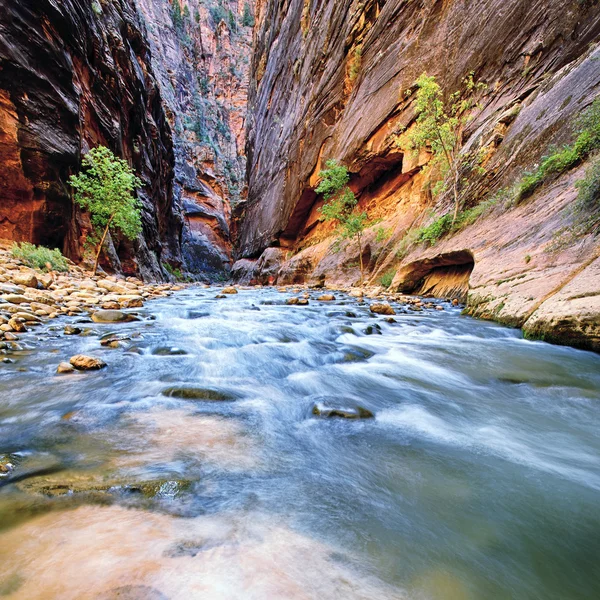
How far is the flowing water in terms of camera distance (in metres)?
0.88

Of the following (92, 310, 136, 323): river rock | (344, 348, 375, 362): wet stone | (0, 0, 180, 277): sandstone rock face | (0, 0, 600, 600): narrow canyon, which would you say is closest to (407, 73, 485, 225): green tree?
(0, 0, 600, 600): narrow canyon

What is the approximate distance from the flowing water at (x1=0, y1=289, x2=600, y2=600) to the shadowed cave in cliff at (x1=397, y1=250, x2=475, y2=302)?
Answer: 16.0 feet

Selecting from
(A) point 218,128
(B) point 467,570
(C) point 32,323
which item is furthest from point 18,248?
(A) point 218,128

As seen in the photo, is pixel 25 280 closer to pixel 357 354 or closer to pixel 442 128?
pixel 357 354

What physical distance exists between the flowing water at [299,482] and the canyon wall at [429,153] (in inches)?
76.8

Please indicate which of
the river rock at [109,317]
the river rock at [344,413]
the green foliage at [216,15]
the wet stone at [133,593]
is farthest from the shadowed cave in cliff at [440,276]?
the green foliage at [216,15]

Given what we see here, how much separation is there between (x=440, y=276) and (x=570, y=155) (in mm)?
3800

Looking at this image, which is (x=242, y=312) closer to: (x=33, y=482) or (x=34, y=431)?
(x=34, y=431)

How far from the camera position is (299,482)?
1384mm

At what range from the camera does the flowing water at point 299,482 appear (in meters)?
0.88

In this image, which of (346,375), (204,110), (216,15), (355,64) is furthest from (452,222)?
(216,15)

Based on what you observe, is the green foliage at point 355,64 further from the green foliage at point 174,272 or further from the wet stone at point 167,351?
the wet stone at point 167,351

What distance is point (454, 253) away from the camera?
742 cm

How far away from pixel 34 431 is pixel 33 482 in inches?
24.4
